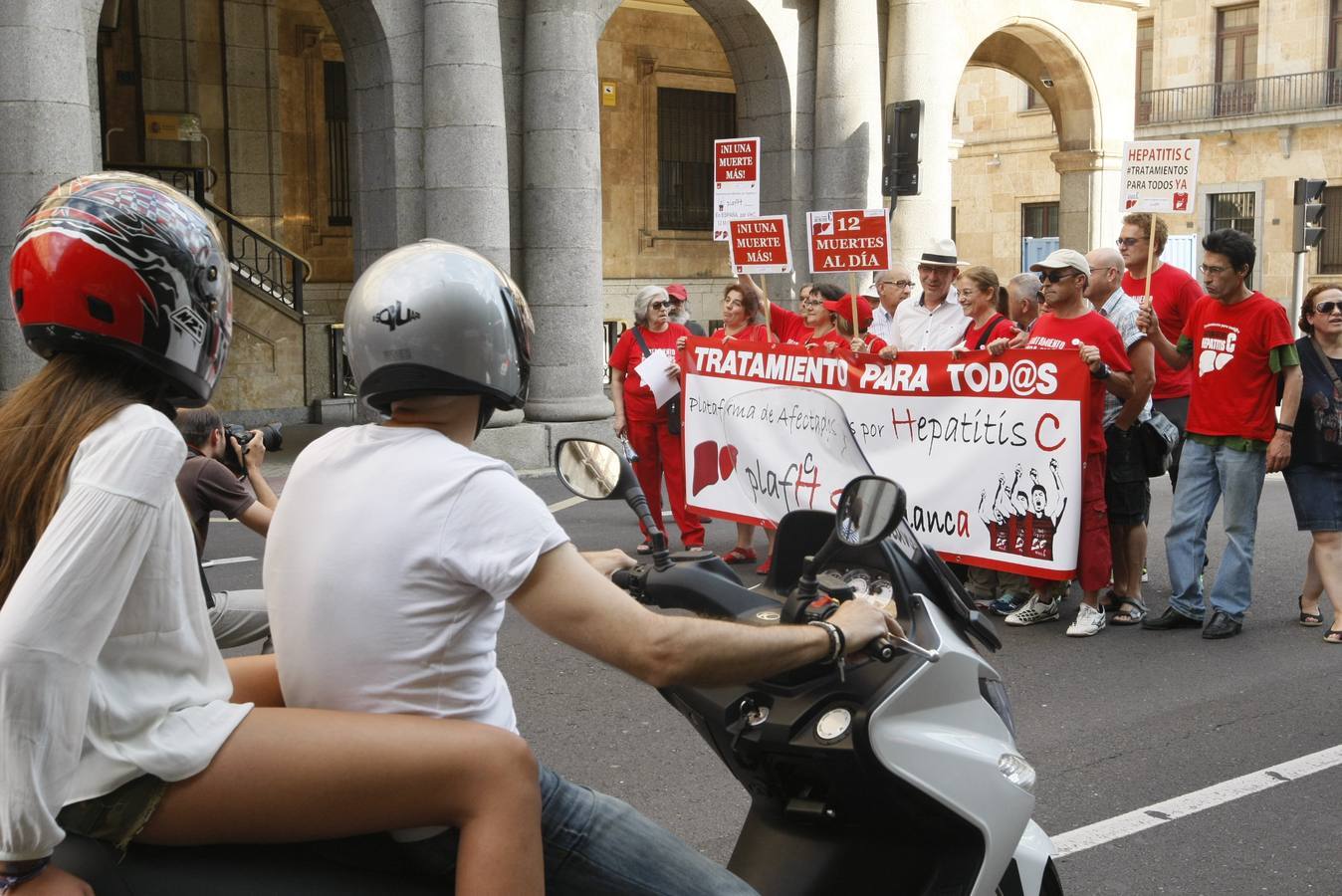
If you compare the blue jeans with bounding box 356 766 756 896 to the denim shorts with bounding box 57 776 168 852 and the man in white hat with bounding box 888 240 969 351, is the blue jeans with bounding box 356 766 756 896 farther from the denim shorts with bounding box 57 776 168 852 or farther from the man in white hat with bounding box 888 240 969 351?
the man in white hat with bounding box 888 240 969 351

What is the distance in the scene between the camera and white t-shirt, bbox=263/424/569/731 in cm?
210

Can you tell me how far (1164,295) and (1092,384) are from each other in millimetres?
1978

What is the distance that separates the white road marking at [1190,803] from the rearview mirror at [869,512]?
8.16 ft

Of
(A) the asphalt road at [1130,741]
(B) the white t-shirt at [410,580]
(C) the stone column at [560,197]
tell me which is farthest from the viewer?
(C) the stone column at [560,197]

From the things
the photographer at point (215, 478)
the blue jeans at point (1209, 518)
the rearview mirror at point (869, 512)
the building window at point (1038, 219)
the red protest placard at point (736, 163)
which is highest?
the building window at point (1038, 219)

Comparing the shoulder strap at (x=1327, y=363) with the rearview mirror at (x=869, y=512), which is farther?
the shoulder strap at (x=1327, y=363)

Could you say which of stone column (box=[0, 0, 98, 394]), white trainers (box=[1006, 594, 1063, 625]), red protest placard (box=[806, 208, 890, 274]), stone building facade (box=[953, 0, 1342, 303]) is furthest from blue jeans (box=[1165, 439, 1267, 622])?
stone building facade (box=[953, 0, 1342, 303])

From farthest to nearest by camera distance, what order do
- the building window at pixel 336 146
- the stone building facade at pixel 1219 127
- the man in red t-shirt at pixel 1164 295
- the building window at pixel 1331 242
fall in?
1. the building window at pixel 1331 242
2. the stone building facade at pixel 1219 127
3. the building window at pixel 336 146
4. the man in red t-shirt at pixel 1164 295

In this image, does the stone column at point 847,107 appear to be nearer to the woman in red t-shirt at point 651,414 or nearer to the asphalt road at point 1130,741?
the woman in red t-shirt at point 651,414

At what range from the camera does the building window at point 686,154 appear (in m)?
25.0

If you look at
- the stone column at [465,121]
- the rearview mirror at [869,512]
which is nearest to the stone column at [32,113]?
the stone column at [465,121]

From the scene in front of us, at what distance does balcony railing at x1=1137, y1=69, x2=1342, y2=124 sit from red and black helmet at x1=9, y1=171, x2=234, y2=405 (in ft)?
135

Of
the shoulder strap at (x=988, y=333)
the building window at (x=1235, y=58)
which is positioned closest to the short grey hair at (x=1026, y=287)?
the shoulder strap at (x=988, y=333)

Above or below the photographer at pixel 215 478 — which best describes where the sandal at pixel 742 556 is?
below
